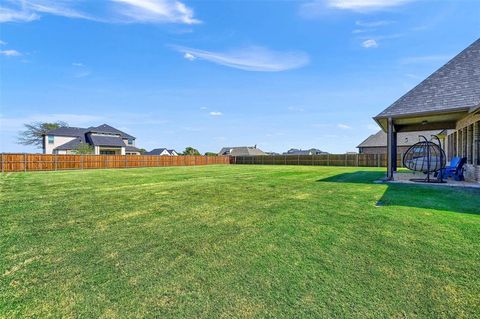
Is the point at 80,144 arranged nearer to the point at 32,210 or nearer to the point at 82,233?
the point at 32,210

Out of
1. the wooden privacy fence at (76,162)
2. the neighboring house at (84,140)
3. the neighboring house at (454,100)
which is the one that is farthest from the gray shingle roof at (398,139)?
the neighboring house at (84,140)

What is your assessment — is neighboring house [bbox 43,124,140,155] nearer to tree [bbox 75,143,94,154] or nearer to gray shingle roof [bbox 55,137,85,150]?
gray shingle roof [bbox 55,137,85,150]

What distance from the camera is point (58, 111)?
121ft

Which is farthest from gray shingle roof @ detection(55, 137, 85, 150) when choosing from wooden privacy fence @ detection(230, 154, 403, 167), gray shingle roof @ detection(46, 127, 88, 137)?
wooden privacy fence @ detection(230, 154, 403, 167)

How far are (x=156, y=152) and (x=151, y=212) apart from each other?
4487cm

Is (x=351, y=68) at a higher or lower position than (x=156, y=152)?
higher

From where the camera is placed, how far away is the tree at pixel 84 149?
31.1 metres

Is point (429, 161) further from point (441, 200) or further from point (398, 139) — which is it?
point (398, 139)

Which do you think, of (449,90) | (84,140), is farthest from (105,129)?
(449,90)

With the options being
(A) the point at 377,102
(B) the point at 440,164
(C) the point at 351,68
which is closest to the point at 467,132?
(B) the point at 440,164

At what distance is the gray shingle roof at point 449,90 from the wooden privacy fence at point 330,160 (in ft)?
53.7

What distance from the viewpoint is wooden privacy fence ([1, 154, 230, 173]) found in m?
19.3

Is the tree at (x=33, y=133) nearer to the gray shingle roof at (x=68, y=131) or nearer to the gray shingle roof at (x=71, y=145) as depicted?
the gray shingle roof at (x=68, y=131)

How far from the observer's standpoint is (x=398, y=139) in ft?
104
